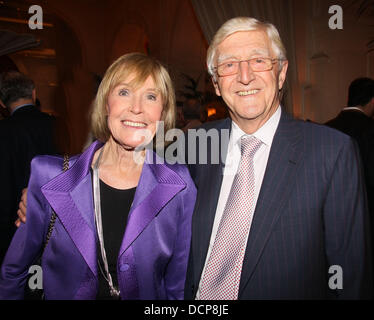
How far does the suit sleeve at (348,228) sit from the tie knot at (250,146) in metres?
0.40

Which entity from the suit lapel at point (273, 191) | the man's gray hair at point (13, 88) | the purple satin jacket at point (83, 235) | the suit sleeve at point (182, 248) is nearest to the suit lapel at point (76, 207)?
the purple satin jacket at point (83, 235)

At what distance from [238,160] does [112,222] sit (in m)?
0.77

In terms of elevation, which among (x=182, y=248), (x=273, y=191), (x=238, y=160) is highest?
(x=238, y=160)

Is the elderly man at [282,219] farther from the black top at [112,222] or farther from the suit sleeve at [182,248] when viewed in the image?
the black top at [112,222]

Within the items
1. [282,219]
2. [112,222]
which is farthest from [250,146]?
[112,222]

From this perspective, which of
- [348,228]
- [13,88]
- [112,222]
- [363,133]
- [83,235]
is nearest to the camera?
[348,228]

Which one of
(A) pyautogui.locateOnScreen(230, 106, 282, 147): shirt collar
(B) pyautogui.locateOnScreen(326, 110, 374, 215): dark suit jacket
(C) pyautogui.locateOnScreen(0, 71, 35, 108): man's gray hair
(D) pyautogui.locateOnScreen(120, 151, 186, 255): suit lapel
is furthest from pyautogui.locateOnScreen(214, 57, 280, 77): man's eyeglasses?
(C) pyautogui.locateOnScreen(0, 71, 35, 108): man's gray hair

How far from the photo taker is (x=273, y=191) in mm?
1494

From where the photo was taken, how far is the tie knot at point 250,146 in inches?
65.9

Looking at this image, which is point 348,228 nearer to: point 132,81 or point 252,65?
point 252,65

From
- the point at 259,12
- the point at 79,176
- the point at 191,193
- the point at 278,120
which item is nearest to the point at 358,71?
the point at 259,12
